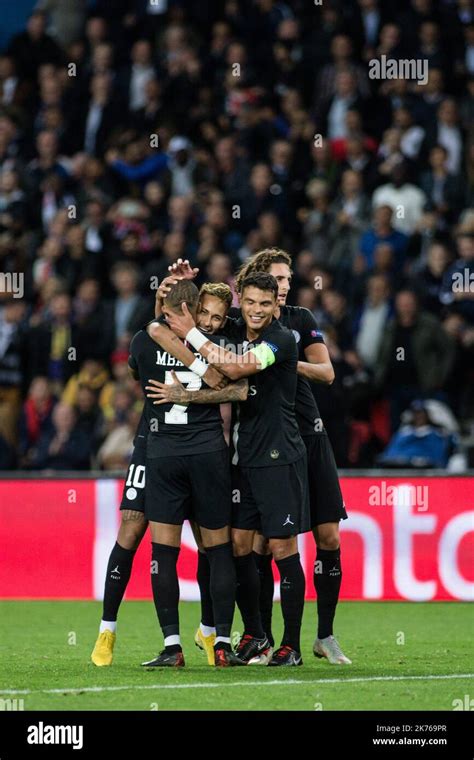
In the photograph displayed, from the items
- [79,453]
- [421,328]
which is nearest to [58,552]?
[79,453]

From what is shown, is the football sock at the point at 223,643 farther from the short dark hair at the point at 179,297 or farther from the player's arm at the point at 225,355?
the short dark hair at the point at 179,297

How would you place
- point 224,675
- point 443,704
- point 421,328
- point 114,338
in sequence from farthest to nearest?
point 114,338, point 421,328, point 224,675, point 443,704

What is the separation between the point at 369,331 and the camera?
14992mm

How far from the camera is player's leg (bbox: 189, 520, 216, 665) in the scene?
866 centimetres

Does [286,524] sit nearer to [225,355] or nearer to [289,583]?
[289,583]

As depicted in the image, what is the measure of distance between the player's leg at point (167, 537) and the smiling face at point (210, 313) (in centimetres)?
75

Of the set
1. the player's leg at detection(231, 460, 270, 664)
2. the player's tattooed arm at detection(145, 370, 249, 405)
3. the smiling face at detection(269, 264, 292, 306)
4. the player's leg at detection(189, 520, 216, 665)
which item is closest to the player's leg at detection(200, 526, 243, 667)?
the player's leg at detection(231, 460, 270, 664)

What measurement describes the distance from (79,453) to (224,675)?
686 centimetres

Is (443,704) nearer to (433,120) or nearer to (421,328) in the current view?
(421,328)

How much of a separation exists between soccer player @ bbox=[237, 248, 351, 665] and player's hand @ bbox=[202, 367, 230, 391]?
22.6 inches

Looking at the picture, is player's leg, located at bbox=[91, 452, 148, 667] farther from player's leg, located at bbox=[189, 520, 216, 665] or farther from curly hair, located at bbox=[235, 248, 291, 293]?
curly hair, located at bbox=[235, 248, 291, 293]

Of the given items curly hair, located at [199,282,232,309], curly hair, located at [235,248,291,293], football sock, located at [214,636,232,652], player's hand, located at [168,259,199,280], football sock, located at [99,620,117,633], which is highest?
curly hair, located at [235,248,291,293]

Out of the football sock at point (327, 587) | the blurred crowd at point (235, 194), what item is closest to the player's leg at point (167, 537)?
the football sock at point (327, 587)

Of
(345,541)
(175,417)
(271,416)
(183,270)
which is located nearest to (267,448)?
A: (271,416)
